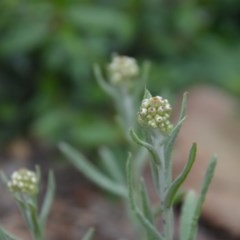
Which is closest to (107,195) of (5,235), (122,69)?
(122,69)

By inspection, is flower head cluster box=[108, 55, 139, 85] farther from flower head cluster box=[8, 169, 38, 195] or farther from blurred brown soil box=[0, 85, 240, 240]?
blurred brown soil box=[0, 85, 240, 240]

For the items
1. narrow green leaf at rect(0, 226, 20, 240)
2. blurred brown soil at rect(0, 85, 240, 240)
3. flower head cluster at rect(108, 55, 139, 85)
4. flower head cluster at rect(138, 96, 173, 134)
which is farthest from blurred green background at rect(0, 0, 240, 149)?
flower head cluster at rect(138, 96, 173, 134)

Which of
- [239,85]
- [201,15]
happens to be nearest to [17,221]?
[239,85]

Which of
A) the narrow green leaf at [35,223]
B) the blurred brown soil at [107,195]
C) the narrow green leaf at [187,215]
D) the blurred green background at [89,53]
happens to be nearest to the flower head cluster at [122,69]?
the narrow green leaf at [187,215]

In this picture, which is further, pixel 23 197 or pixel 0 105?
pixel 0 105

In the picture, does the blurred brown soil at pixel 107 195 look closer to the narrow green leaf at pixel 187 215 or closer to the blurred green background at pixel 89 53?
the blurred green background at pixel 89 53

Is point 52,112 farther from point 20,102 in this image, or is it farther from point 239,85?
point 239,85

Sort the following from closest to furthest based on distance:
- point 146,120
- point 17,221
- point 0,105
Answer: point 146,120, point 17,221, point 0,105
